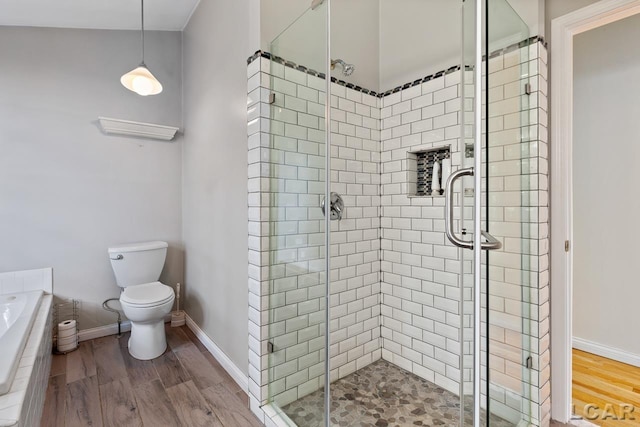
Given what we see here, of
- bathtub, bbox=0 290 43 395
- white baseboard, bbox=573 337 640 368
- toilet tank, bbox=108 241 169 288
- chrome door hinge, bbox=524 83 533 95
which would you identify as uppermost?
chrome door hinge, bbox=524 83 533 95

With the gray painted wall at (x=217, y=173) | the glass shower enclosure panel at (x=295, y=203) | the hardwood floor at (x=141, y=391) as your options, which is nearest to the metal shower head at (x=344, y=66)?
the glass shower enclosure panel at (x=295, y=203)

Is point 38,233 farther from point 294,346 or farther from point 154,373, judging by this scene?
point 294,346

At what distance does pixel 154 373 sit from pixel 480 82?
Result: 2.46 m

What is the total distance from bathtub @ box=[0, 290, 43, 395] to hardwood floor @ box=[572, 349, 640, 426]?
2737 mm

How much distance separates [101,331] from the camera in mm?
2512

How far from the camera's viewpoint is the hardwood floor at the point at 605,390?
1581 millimetres

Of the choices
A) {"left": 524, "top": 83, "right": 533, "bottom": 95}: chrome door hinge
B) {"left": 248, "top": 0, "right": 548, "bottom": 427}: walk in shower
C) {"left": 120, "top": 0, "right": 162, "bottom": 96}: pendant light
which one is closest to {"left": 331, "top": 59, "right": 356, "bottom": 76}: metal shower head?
{"left": 248, "top": 0, "right": 548, "bottom": 427}: walk in shower

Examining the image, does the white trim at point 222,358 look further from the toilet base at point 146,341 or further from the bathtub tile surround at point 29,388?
the bathtub tile surround at point 29,388

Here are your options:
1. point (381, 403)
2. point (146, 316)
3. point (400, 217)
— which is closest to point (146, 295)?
point (146, 316)

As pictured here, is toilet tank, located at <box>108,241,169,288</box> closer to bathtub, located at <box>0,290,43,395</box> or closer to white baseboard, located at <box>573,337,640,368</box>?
bathtub, located at <box>0,290,43,395</box>

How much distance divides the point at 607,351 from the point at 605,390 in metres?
0.55

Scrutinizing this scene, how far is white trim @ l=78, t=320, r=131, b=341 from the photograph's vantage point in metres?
2.44

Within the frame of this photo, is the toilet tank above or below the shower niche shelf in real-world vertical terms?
below

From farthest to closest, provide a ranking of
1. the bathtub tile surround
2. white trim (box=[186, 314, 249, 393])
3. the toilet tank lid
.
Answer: the toilet tank lid
white trim (box=[186, 314, 249, 393])
the bathtub tile surround
